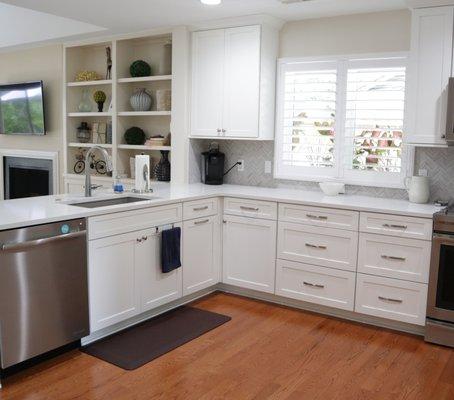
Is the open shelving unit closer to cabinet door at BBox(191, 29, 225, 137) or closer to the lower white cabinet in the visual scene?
cabinet door at BBox(191, 29, 225, 137)

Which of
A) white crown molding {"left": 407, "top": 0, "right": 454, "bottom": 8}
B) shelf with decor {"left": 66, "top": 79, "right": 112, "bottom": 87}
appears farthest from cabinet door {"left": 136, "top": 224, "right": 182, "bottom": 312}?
white crown molding {"left": 407, "top": 0, "right": 454, "bottom": 8}

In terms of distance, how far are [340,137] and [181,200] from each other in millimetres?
1478

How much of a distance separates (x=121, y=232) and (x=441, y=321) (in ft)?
7.33

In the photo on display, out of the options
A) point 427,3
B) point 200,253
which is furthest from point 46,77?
point 427,3

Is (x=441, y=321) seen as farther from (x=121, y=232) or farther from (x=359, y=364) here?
(x=121, y=232)

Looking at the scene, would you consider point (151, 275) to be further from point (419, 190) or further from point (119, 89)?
point (119, 89)

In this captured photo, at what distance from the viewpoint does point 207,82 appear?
184 inches

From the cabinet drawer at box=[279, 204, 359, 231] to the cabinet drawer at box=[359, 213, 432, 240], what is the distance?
8 cm

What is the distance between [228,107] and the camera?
4.57 m

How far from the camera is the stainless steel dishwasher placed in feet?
9.09

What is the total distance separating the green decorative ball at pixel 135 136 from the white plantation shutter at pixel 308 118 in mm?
1566

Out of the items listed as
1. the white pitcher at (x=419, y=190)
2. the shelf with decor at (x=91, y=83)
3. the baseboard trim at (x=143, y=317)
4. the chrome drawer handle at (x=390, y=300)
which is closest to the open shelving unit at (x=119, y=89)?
the shelf with decor at (x=91, y=83)

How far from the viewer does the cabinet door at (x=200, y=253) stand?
405 centimetres

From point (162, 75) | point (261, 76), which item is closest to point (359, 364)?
point (261, 76)
